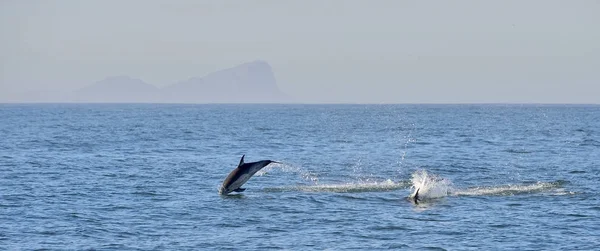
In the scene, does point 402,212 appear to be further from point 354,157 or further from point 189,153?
point 189,153

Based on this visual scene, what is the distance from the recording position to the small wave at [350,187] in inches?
1486

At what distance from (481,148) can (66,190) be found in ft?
123

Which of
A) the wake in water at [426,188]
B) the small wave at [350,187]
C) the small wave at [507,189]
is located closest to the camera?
the wake in water at [426,188]

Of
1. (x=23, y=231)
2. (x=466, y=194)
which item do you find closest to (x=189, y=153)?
(x=466, y=194)

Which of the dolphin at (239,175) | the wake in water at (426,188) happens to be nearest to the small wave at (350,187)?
the wake in water at (426,188)

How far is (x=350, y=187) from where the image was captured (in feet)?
127

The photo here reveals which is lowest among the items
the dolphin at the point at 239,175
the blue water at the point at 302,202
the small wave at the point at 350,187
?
the blue water at the point at 302,202

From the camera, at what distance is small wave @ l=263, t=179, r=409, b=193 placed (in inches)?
1486

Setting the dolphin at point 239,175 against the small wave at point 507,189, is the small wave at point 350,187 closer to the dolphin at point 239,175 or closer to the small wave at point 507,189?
the dolphin at point 239,175

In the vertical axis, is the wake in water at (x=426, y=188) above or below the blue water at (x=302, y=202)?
above

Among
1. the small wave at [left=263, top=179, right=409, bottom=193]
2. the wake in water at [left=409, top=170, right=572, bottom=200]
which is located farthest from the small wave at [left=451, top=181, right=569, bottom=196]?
the small wave at [left=263, top=179, right=409, bottom=193]

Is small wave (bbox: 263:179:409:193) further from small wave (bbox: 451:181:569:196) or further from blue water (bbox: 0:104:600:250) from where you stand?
small wave (bbox: 451:181:569:196)

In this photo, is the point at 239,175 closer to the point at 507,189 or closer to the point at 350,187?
the point at 350,187

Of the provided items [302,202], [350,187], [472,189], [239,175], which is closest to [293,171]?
[350,187]
